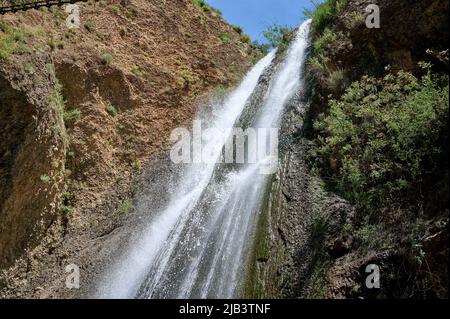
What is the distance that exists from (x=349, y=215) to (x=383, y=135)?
1.70 metres

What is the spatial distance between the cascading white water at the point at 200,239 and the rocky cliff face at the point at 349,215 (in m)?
0.50

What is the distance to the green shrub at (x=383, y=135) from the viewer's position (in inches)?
279

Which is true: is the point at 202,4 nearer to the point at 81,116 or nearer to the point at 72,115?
the point at 81,116

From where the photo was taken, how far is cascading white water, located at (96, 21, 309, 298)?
814cm

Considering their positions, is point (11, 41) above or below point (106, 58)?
below

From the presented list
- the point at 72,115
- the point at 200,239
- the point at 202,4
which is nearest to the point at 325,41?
the point at 200,239

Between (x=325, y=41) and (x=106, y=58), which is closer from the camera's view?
(x=325, y=41)

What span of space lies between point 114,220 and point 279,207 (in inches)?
195

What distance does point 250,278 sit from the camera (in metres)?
7.68

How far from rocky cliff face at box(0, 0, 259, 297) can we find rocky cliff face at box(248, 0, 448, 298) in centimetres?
470

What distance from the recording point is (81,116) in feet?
41.1

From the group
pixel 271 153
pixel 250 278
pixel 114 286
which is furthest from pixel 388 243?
pixel 114 286

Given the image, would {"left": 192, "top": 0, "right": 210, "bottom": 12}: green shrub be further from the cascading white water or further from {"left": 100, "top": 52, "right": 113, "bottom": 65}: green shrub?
the cascading white water
